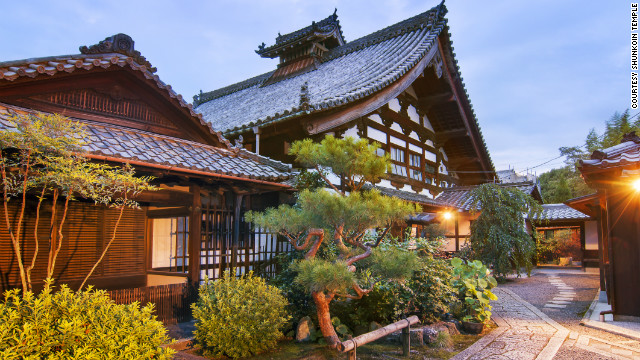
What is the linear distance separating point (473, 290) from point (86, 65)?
25.7ft

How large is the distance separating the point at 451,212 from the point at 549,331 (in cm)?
959

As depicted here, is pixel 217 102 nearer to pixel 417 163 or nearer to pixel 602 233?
pixel 417 163

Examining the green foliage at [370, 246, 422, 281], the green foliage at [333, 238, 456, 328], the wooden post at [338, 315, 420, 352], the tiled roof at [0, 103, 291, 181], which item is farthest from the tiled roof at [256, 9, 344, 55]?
the wooden post at [338, 315, 420, 352]

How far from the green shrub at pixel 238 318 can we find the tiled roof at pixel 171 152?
1.91m

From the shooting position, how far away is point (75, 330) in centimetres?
324

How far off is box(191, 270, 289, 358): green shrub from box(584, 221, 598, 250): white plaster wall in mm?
21263

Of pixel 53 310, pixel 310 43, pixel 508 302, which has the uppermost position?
pixel 310 43

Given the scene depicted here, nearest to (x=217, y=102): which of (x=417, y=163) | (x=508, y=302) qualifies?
(x=417, y=163)

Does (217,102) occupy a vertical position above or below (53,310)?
above

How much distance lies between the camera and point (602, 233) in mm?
11031

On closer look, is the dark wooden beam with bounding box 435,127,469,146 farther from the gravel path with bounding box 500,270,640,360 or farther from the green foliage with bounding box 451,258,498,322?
the green foliage with bounding box 451,258,498,322

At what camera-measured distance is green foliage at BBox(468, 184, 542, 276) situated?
13.7m

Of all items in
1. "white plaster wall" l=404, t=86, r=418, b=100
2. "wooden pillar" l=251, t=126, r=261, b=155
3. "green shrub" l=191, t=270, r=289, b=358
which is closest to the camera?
"green shrub" l=191, t=270, r=289, b=358

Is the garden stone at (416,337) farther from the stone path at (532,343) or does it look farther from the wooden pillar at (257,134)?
the wooden pillar at (257,134)
